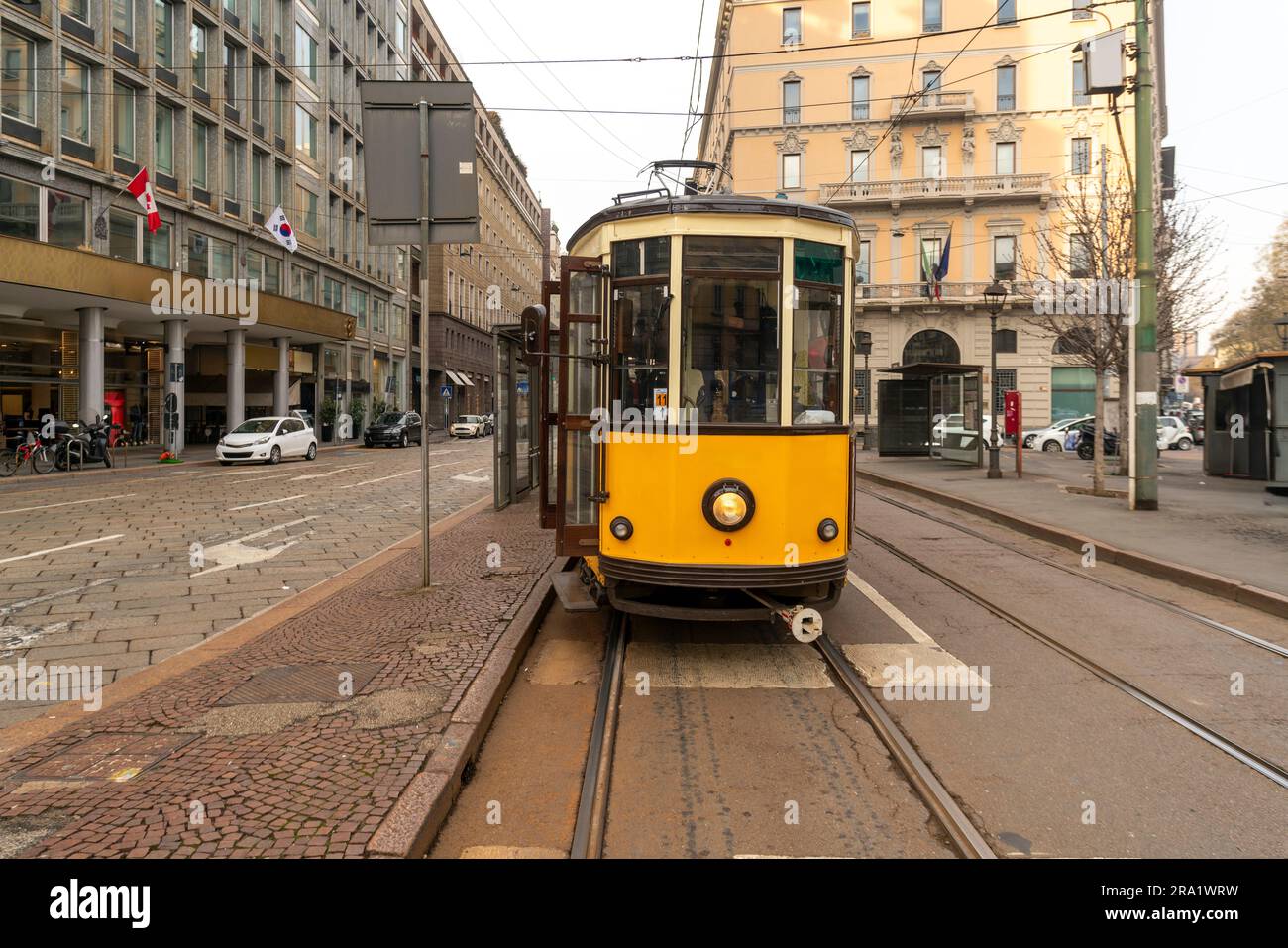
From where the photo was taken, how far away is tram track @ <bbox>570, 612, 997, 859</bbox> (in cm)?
300

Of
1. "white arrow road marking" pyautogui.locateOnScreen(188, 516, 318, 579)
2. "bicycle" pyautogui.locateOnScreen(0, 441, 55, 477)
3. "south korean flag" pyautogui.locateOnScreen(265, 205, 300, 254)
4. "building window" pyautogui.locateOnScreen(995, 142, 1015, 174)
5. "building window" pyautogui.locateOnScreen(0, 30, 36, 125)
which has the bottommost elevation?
"white arrow road marking" pyautogui.locateOnScreen(188, 516, 318, 579)

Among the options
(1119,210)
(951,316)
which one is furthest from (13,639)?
(951,316)

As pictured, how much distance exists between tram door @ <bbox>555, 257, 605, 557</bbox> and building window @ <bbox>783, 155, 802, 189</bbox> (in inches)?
1562

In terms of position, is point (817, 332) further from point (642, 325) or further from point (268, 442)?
point (268, 442)

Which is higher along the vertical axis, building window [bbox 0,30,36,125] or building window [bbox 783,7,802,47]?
building window [bbox 783,7,802,47]

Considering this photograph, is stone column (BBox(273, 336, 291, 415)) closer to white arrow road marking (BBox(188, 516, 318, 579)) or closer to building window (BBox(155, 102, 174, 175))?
building window (BBox(155, 102, 174, 175))

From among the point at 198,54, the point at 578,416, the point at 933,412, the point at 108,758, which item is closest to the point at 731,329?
the point at 578,416

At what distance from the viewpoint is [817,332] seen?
5.15 meters

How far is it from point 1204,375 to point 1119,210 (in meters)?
4.12

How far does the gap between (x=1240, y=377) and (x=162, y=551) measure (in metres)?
18.4

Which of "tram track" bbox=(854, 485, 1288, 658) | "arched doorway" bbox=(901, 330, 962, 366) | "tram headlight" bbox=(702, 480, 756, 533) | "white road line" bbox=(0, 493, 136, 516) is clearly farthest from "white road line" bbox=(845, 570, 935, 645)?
"arched doorway" bbox=(901, 330, 962, 366)

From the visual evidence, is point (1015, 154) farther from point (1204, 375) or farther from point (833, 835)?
point (833, 835)

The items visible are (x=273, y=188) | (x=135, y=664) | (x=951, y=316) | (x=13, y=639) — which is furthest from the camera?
(x=951, y=316)
